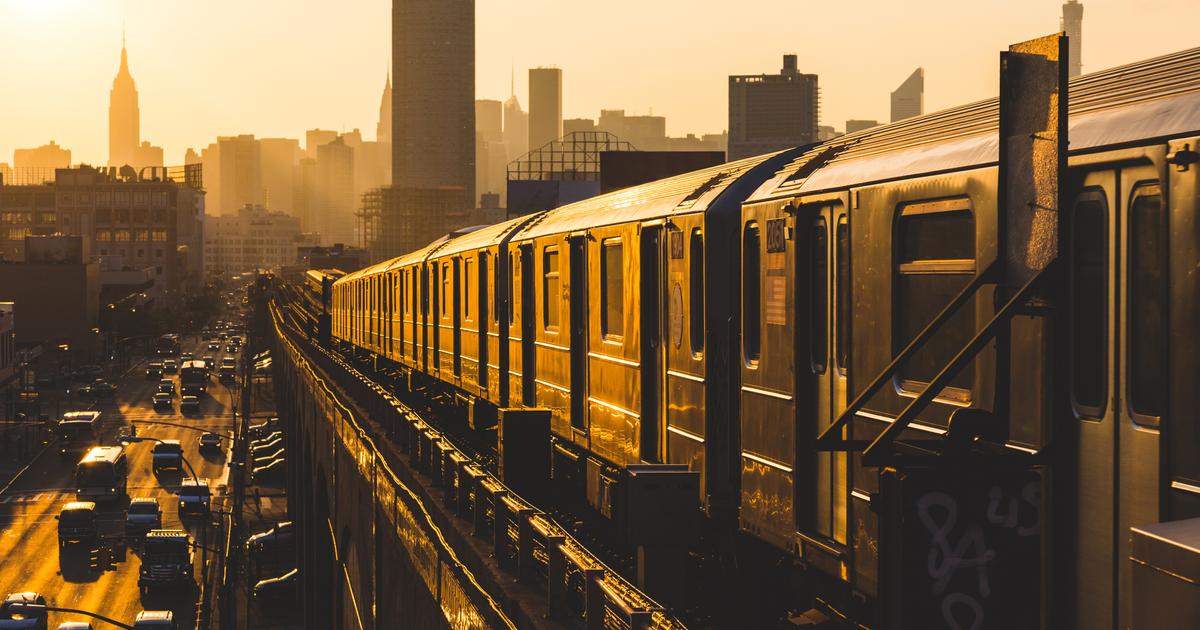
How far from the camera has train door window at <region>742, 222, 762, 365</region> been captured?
10.3m

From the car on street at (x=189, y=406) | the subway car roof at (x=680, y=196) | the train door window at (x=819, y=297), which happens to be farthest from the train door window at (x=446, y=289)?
the car on street at (x=189, y=406)

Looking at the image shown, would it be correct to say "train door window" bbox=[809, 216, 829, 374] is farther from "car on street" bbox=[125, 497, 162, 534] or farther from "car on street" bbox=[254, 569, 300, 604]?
"car on street" bbox=[125, 497, 162, 534]

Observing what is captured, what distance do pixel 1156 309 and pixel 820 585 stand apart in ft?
14.2

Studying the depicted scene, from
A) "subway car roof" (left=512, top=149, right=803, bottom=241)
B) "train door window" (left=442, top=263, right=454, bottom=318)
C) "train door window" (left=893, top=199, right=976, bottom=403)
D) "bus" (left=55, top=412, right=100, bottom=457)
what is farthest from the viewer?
"bus" (left=55, top=412, right=100, bottom=457)

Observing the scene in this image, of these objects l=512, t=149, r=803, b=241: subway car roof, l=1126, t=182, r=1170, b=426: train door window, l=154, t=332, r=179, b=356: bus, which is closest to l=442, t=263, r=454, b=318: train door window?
l=512, t=149, r=803, b=241: subway car roof

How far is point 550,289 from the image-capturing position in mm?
17141

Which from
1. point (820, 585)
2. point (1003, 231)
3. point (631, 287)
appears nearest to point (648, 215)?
point (631, 287)

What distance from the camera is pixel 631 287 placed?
13156 millimetres

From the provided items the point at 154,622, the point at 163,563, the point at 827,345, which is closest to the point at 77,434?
the point at 163,563

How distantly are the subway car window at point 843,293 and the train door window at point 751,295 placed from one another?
1.35 metres

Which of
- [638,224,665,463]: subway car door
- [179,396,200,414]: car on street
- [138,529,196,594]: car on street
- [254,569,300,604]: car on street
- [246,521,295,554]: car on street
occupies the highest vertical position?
[638,224,665,463]: subway car door

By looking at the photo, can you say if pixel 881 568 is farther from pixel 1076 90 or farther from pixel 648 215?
pixel 648 215

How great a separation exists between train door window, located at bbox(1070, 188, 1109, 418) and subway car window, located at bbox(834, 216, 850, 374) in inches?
94.7

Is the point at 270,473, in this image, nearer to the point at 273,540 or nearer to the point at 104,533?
the point at 273,540
